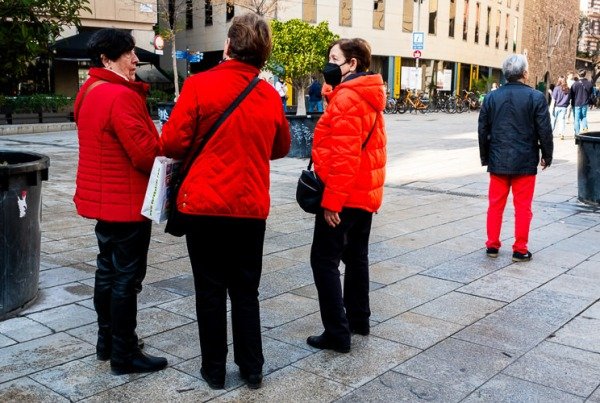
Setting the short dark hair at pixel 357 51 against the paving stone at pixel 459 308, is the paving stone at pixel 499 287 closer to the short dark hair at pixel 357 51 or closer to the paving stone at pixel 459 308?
the paving stone at pixel 459 308

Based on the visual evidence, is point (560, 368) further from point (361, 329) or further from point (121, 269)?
point (121, 269)

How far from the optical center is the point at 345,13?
37469 mm

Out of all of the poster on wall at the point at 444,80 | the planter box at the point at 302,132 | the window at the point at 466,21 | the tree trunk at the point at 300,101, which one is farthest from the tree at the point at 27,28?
the window at the point at 466,21

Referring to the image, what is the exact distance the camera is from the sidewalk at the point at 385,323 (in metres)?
3.53

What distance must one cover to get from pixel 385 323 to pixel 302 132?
9684 mm

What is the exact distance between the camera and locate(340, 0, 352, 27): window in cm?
3734

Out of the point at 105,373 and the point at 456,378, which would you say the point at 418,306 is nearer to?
the point at 456,378

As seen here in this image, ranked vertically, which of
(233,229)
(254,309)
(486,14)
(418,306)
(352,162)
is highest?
(486,14)

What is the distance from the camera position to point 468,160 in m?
14.2

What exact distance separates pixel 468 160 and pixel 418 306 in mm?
9758

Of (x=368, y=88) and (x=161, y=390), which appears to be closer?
(x=161, y=390)

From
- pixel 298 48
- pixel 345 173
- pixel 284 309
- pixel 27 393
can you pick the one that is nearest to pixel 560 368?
pixel 345 173

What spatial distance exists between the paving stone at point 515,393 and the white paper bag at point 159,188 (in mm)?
1822

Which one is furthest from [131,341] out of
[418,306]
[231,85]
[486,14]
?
[486,14]
